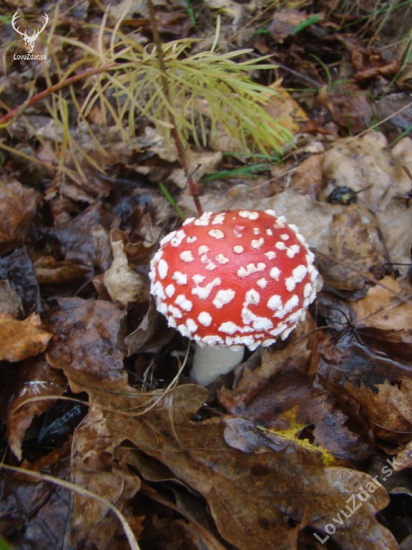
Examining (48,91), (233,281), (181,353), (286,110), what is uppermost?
(48,91)

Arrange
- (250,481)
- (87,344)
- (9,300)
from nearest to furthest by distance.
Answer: (250,481) < (87,344) < (9,300)

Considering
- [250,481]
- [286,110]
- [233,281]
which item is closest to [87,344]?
[233,281]

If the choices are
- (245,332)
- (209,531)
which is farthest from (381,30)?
(209,531)

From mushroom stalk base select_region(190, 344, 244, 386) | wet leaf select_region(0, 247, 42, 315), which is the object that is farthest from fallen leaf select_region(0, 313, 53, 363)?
mushroom stalk base select_region(190, 344, 244, 386)

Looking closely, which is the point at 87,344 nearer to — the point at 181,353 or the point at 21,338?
the point at 21,338

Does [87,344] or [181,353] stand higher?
[87,344]

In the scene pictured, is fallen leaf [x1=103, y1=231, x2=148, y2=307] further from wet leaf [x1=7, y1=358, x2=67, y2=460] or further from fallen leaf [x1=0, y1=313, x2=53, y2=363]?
wet leaf [x1=7, y1=358, x2=67, y2=460]

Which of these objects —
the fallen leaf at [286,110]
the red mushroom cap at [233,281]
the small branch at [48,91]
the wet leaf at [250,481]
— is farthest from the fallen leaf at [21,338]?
the fallen leaf at [286,110]
